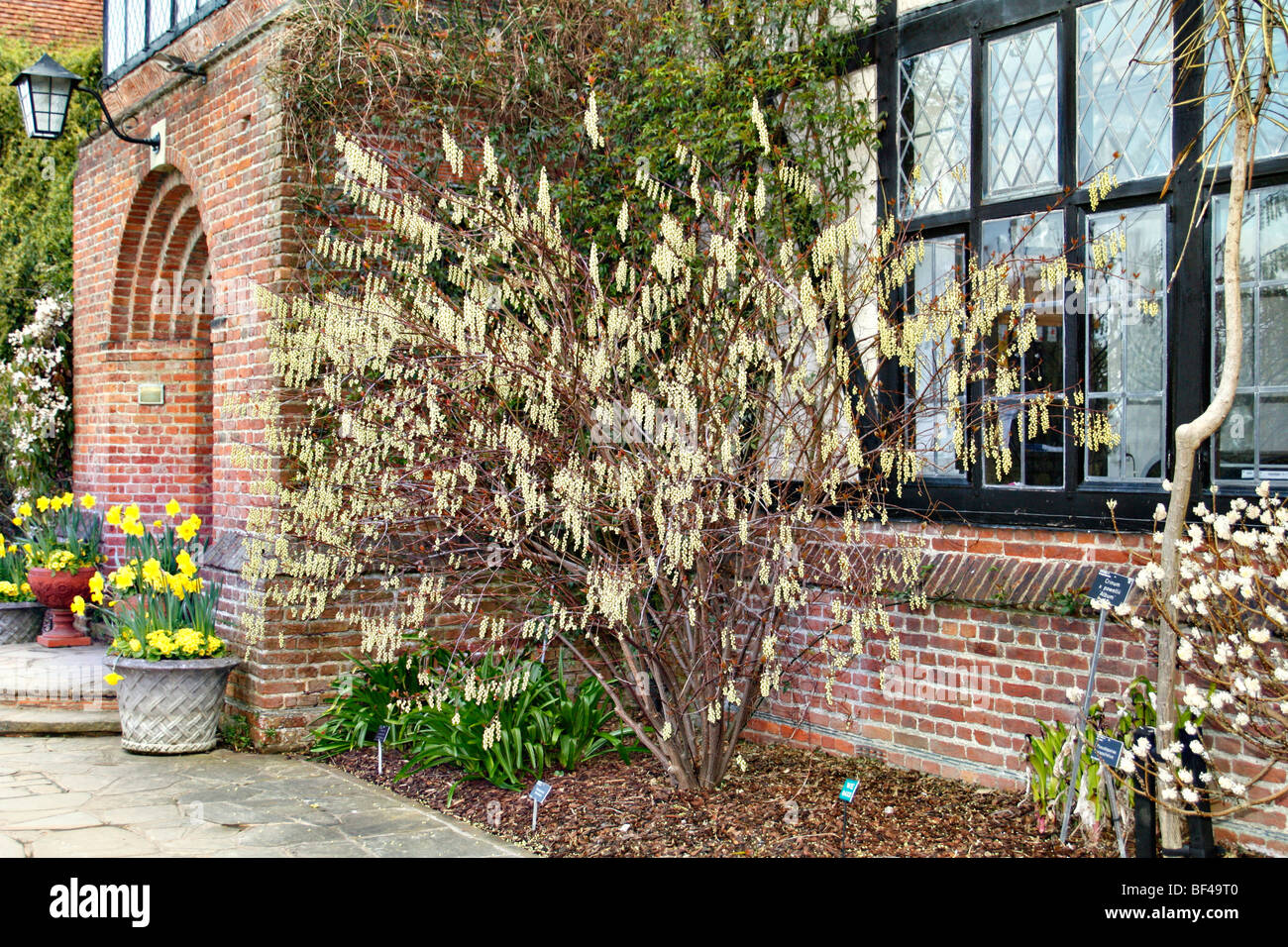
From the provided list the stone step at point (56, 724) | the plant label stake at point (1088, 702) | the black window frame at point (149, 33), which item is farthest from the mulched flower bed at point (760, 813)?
the black window frame at point (149, 33)

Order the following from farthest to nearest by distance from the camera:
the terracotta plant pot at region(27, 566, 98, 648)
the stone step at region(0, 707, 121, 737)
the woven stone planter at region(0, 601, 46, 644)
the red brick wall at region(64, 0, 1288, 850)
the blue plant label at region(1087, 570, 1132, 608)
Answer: the woven stone planter at region(0, 601, 46, 644), the terracotta plant pot at region(27, 566, 98, 648), the stone step at region(0, 707, 121, 737), the red brick wall at region(64, 0, 1288, 850), the blue plant label at region(1087, 570, 1132, 608)

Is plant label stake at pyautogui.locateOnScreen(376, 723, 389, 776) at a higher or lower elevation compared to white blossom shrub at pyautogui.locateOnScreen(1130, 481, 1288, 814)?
lower

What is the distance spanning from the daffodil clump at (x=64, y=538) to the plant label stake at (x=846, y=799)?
23.4 ft

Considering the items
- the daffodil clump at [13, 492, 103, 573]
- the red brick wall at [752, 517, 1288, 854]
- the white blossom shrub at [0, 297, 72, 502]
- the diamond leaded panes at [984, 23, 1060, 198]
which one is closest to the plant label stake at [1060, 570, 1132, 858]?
the red brick wall at [752, 517, 1288, 854]

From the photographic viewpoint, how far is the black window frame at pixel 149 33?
27.4 ft

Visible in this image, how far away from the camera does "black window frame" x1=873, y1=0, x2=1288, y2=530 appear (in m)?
5.14

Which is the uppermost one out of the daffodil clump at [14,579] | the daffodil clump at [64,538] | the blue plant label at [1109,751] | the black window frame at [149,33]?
the black window frame at [149,33]

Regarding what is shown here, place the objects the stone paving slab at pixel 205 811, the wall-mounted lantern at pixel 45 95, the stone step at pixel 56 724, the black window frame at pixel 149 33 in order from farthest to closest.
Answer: the wall-mounted lantern at pixel 45 95 → the black window frame at pixel 149 33 → the stone step at pixel 56 724 → the stone paving slab at pixel 205 811

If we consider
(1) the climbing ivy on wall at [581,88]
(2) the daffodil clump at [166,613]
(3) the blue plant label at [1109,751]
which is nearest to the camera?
(3) the blue plant label at [1109,751]

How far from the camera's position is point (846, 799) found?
463cm

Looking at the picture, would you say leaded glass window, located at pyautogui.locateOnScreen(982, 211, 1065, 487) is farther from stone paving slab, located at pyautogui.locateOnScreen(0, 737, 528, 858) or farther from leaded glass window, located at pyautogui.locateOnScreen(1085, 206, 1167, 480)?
stone paving slab, located at pyautogui.locateOnScreen(0, 737, 528, 858)

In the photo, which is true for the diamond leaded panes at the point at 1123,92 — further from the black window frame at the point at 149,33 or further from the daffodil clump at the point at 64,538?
the daffodil clump at the point at 64,538

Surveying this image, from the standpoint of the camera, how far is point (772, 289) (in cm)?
552

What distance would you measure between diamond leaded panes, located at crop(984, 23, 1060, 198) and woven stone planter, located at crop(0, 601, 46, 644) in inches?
335
